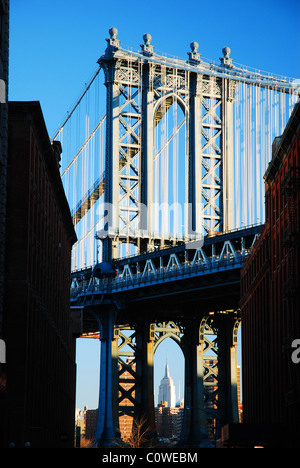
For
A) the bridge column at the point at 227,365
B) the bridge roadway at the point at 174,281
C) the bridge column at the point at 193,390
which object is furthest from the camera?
the bridge column at the point at 227,365

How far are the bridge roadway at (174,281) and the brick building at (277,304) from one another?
1100 cm

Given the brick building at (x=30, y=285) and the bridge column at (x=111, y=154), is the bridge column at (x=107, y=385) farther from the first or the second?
the brick building at (x=30, y=285)

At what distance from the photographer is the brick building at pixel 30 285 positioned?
2080 inches

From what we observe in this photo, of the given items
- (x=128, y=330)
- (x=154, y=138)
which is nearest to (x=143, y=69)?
(x=154, y=138)

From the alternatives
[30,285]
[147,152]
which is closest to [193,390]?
[147,152]

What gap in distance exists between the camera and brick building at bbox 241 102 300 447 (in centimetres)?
6006

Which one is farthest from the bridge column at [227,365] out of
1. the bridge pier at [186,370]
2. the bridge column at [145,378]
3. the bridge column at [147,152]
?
the bridge column at [147,152]

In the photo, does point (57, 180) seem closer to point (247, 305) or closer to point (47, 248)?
point (47, 248)

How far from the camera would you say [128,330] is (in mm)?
126750

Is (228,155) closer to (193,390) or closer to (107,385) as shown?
(193,390)

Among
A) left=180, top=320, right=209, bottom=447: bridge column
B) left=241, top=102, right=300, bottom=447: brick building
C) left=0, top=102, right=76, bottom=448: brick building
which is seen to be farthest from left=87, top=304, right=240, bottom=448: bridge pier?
left=0, top=102, right=76, bottom=448: brick building

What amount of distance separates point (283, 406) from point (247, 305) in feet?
89.0

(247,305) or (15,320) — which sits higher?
(247,305)

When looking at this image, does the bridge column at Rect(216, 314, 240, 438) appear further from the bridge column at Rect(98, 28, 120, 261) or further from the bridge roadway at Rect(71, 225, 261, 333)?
the bridge column at Rect(98, 28, 120, 261)
